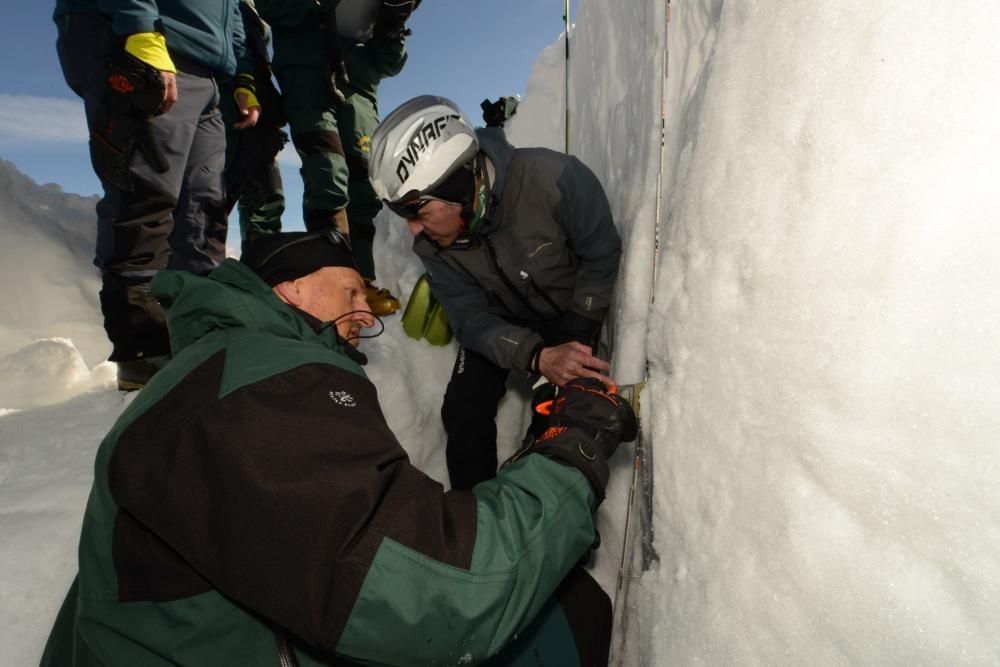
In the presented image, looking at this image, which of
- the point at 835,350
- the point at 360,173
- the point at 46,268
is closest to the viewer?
the point at 835,350

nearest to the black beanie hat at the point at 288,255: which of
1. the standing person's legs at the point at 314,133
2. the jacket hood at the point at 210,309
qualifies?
the jacket hood at the point at 210,309

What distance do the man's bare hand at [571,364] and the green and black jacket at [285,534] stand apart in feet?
3.15

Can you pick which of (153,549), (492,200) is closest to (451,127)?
(492,200)

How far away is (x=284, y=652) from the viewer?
1.07 metres

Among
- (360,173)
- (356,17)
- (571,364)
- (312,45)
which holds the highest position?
(356,17)

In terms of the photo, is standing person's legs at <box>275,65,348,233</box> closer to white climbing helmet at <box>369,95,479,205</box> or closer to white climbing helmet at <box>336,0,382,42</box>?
white climbing helmet at <box>336,0,382,42</box>

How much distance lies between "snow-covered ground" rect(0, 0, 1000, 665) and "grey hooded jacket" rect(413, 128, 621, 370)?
74 centimetres

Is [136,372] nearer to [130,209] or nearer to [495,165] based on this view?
[130,209]

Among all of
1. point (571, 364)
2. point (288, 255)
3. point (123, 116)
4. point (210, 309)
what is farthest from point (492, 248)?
point (123, 116)

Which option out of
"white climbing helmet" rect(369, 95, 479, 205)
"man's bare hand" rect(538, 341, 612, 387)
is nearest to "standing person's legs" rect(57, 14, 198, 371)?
"white climbing helmet" rect(369, 95, 479, 205)

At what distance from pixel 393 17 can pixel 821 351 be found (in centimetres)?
455

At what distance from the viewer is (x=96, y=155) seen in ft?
8.28

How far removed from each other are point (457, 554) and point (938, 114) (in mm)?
1083

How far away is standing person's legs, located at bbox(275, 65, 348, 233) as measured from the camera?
4.18 m
